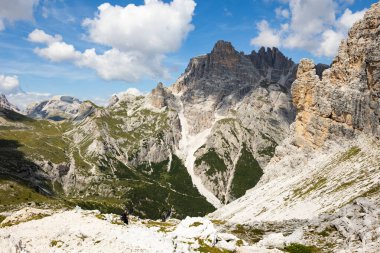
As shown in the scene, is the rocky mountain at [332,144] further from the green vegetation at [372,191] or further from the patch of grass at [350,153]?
the green vegetation at [372,191]

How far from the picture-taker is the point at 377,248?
1594 inches

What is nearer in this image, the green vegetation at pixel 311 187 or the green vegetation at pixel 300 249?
the green vegetation at pixel 300 249

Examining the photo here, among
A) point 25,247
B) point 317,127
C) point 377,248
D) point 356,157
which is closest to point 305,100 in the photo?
point 317,127

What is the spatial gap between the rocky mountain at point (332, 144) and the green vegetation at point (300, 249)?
59.4 meters

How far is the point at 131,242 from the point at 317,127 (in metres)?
163

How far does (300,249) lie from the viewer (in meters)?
50.0

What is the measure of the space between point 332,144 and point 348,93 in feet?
78.0

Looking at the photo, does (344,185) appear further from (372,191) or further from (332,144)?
(332,144)

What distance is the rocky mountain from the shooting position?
407ft

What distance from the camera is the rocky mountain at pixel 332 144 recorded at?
4884 inches

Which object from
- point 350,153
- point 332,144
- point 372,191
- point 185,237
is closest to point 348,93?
point 332,144

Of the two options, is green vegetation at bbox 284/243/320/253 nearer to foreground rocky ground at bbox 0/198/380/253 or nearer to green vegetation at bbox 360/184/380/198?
foreground rocky ground at bbox 0/198/380/253

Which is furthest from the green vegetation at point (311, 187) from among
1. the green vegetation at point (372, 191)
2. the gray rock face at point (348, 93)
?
the green vegetation at point (372, 191)

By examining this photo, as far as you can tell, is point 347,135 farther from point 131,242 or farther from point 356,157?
point 131,242
